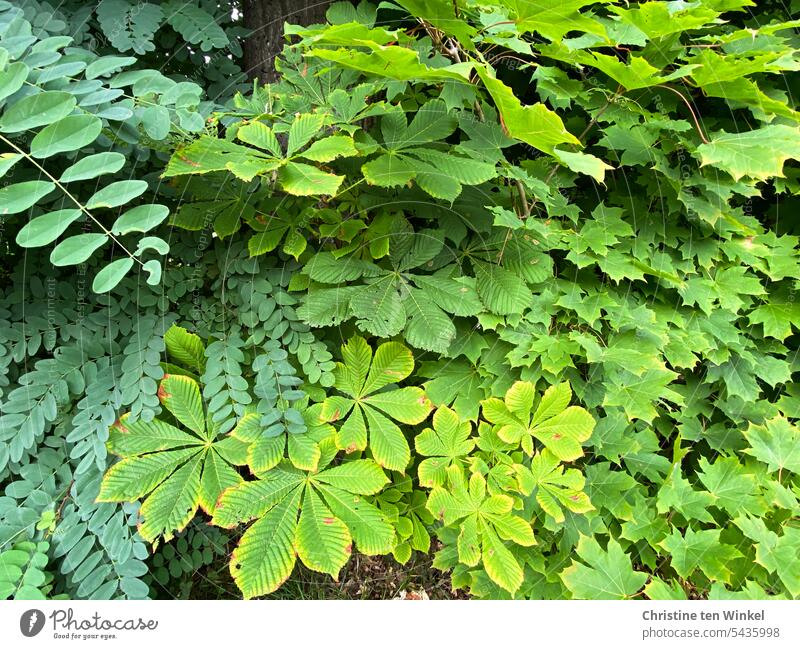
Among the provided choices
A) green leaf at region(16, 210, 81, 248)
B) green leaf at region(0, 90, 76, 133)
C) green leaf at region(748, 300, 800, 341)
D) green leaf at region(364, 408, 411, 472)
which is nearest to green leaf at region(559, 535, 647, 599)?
green leaf at region(364, 408, 411, 472)

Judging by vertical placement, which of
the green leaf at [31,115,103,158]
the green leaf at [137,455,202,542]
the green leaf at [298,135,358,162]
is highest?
the green leaf at [31,115,103,158]

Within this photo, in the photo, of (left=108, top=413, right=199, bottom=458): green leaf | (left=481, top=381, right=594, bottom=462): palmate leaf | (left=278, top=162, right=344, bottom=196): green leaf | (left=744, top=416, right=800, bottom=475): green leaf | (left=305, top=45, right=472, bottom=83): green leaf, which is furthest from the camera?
(left=744, top=416, right=800, bottom=475): green leaf

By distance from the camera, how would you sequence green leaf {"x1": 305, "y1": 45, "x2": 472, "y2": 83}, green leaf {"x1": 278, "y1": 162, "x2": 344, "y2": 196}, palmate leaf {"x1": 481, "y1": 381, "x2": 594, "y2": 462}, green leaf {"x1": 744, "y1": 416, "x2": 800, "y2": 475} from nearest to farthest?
green leaf {"x1": 305, "y1": 45, "x2": 472, "y2": 83} → green leaf {"x1": 278, "y1": 162, "x2": 344, "y2": 196} → palmate leaf {"x1": 481, "y1": 381, "x2": 594, "y2": 462} → green leaf {"x1": 744, "y1": 416, "x2": 800, "y2": 475}

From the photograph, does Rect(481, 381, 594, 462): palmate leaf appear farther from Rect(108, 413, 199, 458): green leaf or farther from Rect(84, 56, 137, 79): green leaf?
Rect(84, 56, 137, 79): green leaf

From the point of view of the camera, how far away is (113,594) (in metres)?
1.14

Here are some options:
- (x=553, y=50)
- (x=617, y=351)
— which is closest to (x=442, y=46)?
(x=553, y=50)

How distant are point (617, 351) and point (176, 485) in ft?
3.55

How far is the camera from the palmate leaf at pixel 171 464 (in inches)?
43.3

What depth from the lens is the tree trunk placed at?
58.0 inches

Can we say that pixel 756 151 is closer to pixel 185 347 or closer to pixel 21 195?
pixel 185 347

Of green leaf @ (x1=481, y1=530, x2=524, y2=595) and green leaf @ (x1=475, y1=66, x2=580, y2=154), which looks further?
green leaf @ (x1=481, y1=530, x2=524, y2=595)

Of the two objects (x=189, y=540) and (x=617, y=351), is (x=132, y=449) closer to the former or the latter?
(x=189, y=540)

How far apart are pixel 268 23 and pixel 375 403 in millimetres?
1150

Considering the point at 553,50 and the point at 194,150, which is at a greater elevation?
the point at 553,50
